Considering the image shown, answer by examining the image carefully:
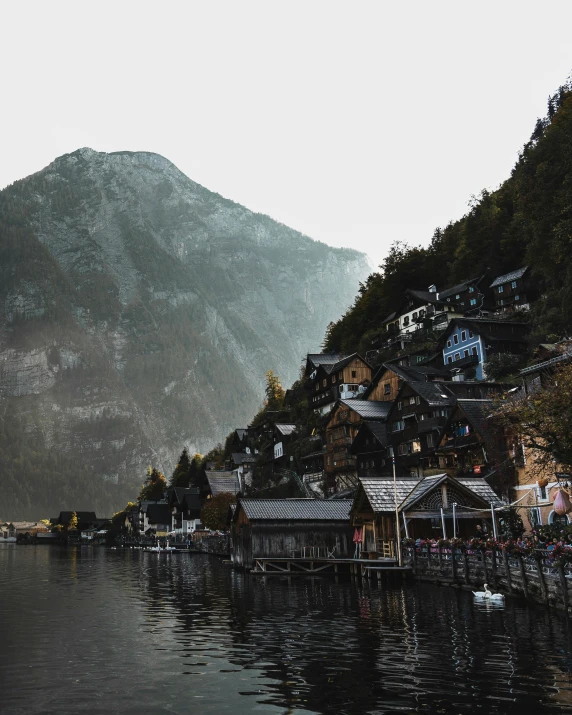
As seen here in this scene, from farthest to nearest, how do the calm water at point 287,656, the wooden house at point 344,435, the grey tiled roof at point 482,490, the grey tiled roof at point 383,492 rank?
1. the wooden house at point 344,435
2. the grey tiled roof at point 383,492
3. the grey tiled roof at point 482,490
4. the calm water at point 287,656

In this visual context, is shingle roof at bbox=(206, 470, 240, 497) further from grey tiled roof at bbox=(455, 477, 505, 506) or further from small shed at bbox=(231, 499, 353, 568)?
grey tiled roof at bbox=(455, 477, 505, 506)

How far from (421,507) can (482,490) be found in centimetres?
519

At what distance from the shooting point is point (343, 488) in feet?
324

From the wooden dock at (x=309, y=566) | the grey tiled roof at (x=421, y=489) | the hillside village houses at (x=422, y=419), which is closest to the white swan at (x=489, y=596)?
the hillside village houses at (x=422, y=419)

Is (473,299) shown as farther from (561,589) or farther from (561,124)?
(561,589)

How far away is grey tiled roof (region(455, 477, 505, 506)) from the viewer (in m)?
54.8

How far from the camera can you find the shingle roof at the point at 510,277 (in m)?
109

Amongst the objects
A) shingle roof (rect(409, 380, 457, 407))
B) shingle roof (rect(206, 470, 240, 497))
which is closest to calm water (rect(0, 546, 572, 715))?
shingle roof (rect(409, 380, 457, 407))

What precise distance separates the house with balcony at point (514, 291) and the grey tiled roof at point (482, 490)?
188ft

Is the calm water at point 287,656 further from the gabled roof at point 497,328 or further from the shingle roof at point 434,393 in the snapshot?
the gabled roof at point 497,328

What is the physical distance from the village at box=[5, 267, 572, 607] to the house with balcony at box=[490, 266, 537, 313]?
221 millimetres

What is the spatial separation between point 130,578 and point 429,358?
59.8 meters

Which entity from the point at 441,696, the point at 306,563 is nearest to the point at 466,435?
the point at 306,563

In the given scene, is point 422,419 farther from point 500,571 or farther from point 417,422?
point 500,571
